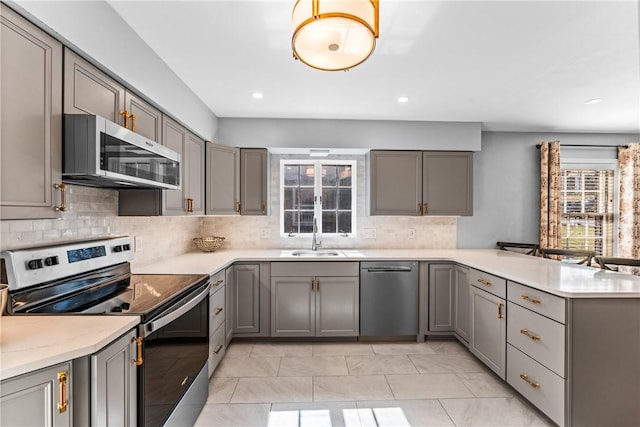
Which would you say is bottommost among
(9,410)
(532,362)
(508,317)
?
(532,362)

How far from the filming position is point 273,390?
7.63ft

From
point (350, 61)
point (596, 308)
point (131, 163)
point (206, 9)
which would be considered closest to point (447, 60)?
point (350, 61)

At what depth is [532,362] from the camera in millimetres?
2062

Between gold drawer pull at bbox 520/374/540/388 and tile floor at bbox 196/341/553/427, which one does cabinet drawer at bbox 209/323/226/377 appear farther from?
gold drawer pull at bbox 520/374/540/388

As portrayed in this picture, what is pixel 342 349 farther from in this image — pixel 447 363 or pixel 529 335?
pixel 529 335

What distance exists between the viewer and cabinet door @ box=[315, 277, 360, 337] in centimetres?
313

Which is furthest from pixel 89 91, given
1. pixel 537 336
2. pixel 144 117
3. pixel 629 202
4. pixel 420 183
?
pixel 629 202

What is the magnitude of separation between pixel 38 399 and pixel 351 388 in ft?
6.47

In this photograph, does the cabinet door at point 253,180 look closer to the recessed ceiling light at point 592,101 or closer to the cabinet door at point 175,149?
the cabinet door at point 175,149

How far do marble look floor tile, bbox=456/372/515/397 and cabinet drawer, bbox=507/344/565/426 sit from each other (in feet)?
0.37

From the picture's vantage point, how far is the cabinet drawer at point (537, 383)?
6.07 ft

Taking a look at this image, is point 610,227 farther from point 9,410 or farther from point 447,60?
point 9,410

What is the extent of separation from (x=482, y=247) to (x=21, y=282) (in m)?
4.23

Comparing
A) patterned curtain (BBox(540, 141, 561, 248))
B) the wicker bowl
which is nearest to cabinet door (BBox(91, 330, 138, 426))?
the wicker bowl
